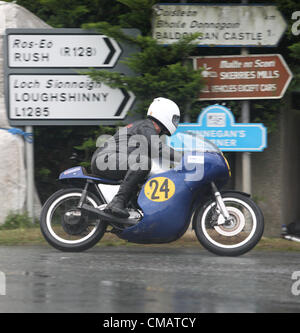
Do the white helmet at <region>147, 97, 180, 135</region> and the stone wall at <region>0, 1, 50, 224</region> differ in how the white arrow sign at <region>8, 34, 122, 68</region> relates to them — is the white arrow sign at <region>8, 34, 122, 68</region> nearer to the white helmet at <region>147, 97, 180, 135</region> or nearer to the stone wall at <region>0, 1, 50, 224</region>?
the stone wall at <region>0, 1, 50, 224</region>

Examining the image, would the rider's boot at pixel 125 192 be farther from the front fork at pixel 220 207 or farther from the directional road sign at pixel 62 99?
the directional road sign at pixel 62 99

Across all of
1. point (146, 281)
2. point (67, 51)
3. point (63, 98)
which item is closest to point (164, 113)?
point (146, 281)

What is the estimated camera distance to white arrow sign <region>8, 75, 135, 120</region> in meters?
9.20

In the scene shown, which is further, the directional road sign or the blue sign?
the directional road sign

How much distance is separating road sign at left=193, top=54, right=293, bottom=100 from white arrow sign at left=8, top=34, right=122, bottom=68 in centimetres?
131

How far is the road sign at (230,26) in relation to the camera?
29.2 ft

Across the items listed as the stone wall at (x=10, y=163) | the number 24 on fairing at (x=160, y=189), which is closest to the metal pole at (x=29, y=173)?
the stone wall at (x=10, y=163)

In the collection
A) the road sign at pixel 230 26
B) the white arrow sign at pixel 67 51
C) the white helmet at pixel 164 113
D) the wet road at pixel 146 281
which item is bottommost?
the wet road at pixel 146 281

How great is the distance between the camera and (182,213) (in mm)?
6762

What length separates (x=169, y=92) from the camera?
8.90m

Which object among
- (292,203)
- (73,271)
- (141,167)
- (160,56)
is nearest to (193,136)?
(141,167)

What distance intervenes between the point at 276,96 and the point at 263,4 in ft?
4.00

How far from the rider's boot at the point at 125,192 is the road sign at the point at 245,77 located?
8.48ft

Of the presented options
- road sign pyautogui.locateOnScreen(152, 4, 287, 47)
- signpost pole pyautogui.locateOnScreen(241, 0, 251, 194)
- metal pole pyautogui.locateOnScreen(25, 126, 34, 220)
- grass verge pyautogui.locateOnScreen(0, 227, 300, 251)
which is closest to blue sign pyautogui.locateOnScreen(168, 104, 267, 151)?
signpost pole pyautogui.locateOnScreen(241, 0, 251, 194)
